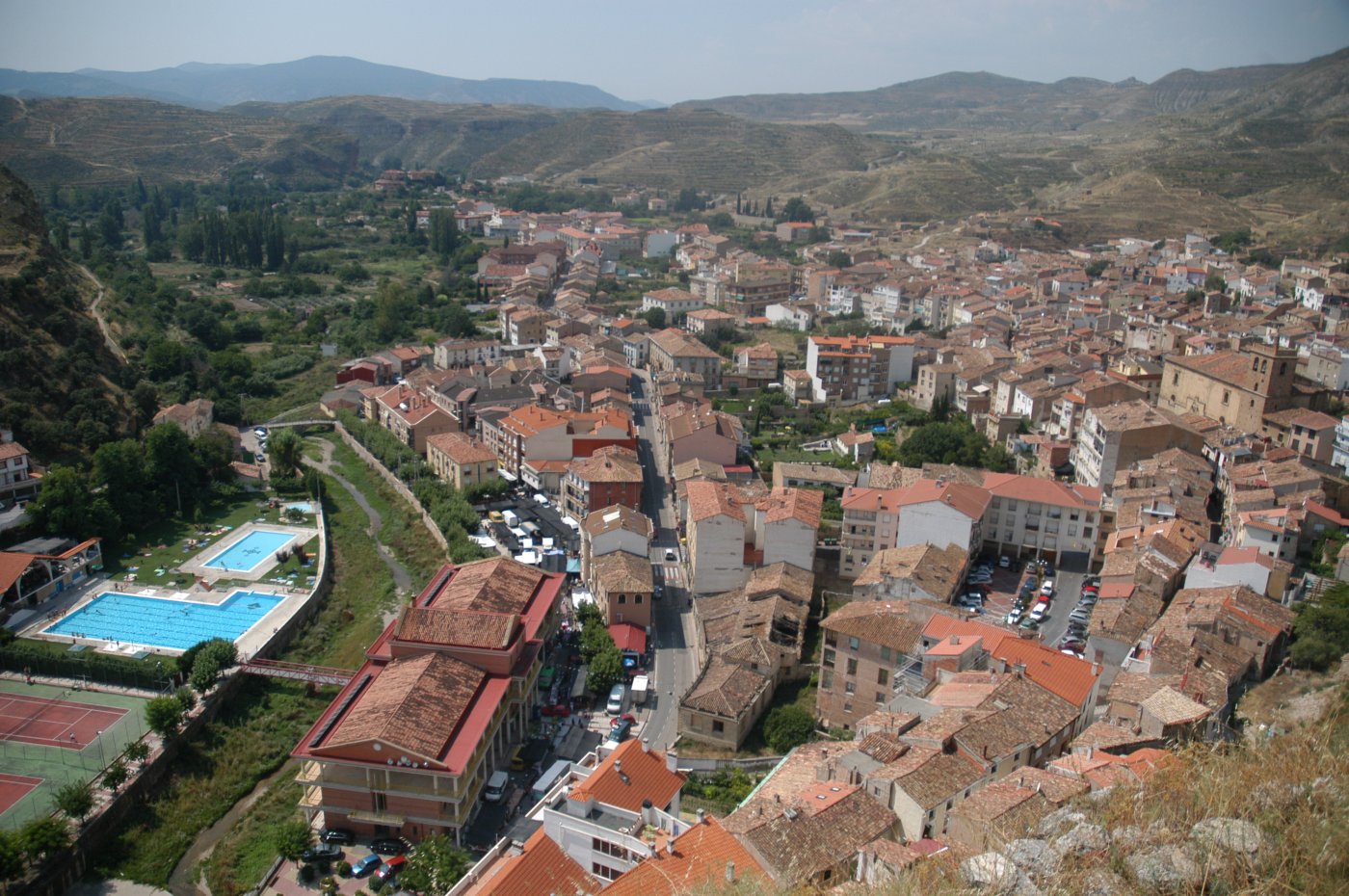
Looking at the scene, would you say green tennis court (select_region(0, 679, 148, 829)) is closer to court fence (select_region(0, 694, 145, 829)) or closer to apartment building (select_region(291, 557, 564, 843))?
court fence (select_region(0, 694, 145, 829))

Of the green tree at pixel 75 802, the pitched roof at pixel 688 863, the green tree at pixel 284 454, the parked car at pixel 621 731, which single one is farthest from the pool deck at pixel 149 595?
the pitched roof at pixel 688 863

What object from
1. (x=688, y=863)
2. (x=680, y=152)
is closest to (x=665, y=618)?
(x=688, y=863)

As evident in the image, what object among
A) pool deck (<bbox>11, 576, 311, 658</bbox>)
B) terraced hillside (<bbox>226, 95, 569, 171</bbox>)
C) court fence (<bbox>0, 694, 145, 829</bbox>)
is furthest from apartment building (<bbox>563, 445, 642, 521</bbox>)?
terraced hillside (<bbox>226, 95, 569, 171</bbox>)

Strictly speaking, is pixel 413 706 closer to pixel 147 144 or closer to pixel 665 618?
pixel 665 618

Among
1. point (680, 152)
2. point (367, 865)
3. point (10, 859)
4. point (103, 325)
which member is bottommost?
point (367, 865)

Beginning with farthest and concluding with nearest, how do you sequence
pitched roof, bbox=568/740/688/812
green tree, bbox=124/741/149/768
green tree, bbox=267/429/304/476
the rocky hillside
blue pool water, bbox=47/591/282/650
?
green tree, bbox=267/429/304/476 < the rocky hillside < blue pool water, bbox=47/591/282/650 < green tree, bbox=124/741/149/768 < pitched roof, bbox=568/740/688/812

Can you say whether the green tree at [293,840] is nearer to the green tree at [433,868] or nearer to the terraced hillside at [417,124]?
the green tree at [433,868]

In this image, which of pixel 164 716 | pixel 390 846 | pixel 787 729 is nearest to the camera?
pixel 390 846

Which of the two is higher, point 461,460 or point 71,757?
point 461,460
